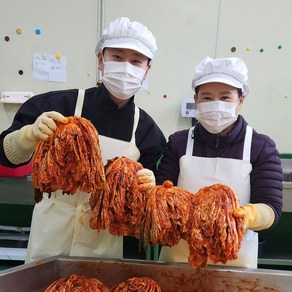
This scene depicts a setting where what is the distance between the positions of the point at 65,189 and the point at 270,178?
3.02 ft

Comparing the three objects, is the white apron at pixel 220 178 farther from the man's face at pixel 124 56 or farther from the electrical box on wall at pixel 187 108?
the electrical box on wall at pixel 187 108

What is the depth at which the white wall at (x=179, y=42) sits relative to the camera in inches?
125

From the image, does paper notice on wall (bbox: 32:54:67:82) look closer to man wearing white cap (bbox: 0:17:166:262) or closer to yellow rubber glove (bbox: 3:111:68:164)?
man wearing white cap (bbox: 0:17:166:262)

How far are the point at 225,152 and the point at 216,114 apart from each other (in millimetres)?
209

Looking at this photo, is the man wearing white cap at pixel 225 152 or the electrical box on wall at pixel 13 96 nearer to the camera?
the man wearing white cap at pixel 225 152

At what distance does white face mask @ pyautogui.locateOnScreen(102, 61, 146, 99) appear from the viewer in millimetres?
1494

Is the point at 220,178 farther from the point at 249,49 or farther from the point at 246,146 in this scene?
the point at 249,49

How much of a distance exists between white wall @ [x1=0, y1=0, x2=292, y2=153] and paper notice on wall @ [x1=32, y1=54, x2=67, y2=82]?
6cm

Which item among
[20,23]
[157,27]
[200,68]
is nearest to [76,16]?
[20,23]

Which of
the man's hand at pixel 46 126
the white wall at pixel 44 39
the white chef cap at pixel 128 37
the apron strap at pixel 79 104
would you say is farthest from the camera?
the white wall at pixel 44 39

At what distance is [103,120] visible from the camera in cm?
161

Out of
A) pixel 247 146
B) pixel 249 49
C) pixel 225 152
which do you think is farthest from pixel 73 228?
pixel 249 49

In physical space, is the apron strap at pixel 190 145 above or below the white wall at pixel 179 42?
below

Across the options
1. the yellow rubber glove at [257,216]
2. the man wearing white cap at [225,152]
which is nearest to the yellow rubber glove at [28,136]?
the man wearing white cap at [225,152]
